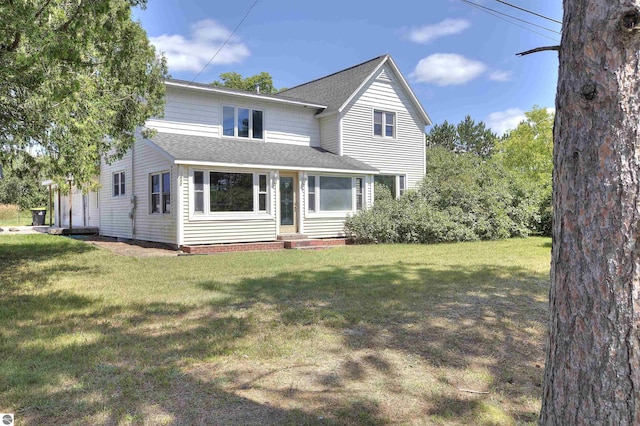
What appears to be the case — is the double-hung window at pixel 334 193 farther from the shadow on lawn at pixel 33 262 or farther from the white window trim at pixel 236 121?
the shadow on lawn at pixel 33 262

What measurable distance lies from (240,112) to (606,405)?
53.7 feet

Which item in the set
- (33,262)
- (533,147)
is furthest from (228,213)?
(533,147)

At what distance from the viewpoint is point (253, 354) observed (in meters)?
3.85

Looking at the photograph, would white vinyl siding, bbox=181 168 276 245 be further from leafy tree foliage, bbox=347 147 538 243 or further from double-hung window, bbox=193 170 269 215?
leafy tree foliage, bbox=347 147 538 243

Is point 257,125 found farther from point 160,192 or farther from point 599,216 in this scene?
point 599,216

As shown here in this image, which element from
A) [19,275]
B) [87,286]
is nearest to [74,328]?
[87,286]

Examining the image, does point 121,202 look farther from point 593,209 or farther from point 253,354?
point 593,209

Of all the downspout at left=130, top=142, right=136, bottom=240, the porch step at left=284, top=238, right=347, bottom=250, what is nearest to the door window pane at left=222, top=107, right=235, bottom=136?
the downspout at left=130, top=142, right=136, bottom=240

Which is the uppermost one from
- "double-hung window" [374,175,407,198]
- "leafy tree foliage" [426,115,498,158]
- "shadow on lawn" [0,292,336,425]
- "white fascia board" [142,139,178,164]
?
"leafy tree foliage" [426,115,498,158]

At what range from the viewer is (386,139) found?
64.4 ft

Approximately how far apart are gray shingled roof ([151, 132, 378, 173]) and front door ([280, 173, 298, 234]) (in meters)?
0.76

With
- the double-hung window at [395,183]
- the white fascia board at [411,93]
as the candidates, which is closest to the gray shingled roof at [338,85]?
the white fascia board at [411,93]

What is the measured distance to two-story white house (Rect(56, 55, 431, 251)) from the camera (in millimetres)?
13648

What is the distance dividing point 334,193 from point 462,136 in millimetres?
42527
